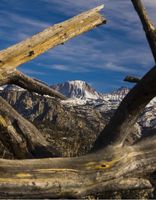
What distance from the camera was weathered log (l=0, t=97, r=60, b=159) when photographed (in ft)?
37.6

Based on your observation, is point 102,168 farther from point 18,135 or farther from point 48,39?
point 48,39

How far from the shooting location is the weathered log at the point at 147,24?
9477 mm

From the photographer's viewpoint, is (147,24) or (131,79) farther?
(131,79)

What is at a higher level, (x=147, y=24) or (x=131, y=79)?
(x=147, y=24)

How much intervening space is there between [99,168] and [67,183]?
64 cm

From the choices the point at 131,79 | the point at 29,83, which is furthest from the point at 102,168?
the point at 29,83

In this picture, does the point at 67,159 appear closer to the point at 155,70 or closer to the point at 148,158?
the point at 148,158

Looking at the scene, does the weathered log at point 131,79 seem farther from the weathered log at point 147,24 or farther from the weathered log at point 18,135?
the weathered log at point 18,135

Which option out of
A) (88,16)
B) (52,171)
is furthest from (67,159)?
(88,16)

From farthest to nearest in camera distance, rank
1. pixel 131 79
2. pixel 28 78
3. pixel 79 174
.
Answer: pixel 28 78 < pixel 131 79 < pixel 79 174

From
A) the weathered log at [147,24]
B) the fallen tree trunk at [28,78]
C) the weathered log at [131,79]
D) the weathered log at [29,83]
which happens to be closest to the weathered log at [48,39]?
the fallen tree trunk at [28,78]

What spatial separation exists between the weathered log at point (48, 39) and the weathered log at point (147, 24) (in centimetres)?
295

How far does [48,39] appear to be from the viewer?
1235cm

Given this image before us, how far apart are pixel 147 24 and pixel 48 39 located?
335 centimetres
